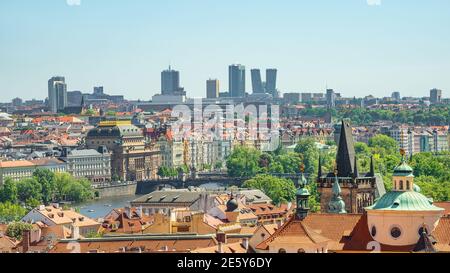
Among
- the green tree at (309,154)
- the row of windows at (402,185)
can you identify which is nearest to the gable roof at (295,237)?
the row of windows at (402,185)

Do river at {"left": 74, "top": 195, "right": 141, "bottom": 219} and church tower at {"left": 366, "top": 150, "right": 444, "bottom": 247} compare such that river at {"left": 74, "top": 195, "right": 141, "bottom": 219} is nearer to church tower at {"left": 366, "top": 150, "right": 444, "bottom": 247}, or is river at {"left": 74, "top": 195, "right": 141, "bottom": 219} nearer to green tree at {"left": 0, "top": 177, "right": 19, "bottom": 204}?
green tree at {"left": 0, "top": 177, "right": 19, "bottom": 204}

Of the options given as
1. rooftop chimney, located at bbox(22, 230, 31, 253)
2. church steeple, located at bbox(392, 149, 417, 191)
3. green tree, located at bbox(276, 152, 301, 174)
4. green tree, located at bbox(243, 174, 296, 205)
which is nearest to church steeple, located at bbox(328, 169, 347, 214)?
rooftop chimney, located at bbox(22, 230, 31, 253)

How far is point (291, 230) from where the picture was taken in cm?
1252

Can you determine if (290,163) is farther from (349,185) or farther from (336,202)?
(336,202)

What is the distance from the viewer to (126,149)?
61.7 metres

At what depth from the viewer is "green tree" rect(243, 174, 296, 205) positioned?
124 ft

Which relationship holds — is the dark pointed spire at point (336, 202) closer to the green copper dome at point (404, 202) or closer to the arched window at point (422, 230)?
the green copper dome at point (404, 202)

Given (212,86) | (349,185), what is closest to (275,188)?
(212,86)

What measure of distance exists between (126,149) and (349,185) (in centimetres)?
4221

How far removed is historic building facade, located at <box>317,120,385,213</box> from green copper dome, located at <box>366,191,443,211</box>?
22.3 feet

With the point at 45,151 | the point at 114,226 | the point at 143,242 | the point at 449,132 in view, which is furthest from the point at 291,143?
the point at 143,242
